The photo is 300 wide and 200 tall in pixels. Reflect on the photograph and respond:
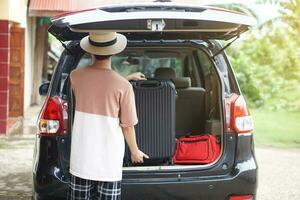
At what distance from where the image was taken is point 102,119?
350 centimetres

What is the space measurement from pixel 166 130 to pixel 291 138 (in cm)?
790

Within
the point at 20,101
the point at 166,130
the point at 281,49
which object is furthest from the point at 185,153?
the point at 281,49

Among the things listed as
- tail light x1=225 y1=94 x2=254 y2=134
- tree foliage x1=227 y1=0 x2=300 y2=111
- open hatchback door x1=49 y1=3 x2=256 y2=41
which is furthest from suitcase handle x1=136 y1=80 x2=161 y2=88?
tree foliage x1=227 y1=0 x2=300 y2=111

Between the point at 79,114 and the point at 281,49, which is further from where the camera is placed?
the point at 281,49

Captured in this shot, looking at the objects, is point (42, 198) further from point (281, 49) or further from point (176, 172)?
point (281, 49)

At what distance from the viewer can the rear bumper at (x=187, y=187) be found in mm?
3918

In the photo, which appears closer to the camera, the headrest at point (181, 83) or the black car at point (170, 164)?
the black car at point (170, 164)

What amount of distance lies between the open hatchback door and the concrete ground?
2629 millimetres

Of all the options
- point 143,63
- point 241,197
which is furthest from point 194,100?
point 143,63

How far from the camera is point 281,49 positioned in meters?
22.7

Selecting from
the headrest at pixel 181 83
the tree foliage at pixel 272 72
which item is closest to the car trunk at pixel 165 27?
the headrest at pixel 181 83

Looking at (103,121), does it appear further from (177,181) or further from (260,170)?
(260,170)

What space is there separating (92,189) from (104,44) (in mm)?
984

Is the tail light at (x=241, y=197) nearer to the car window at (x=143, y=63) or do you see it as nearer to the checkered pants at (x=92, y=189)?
the checkered pants at (x=92, y=189)
